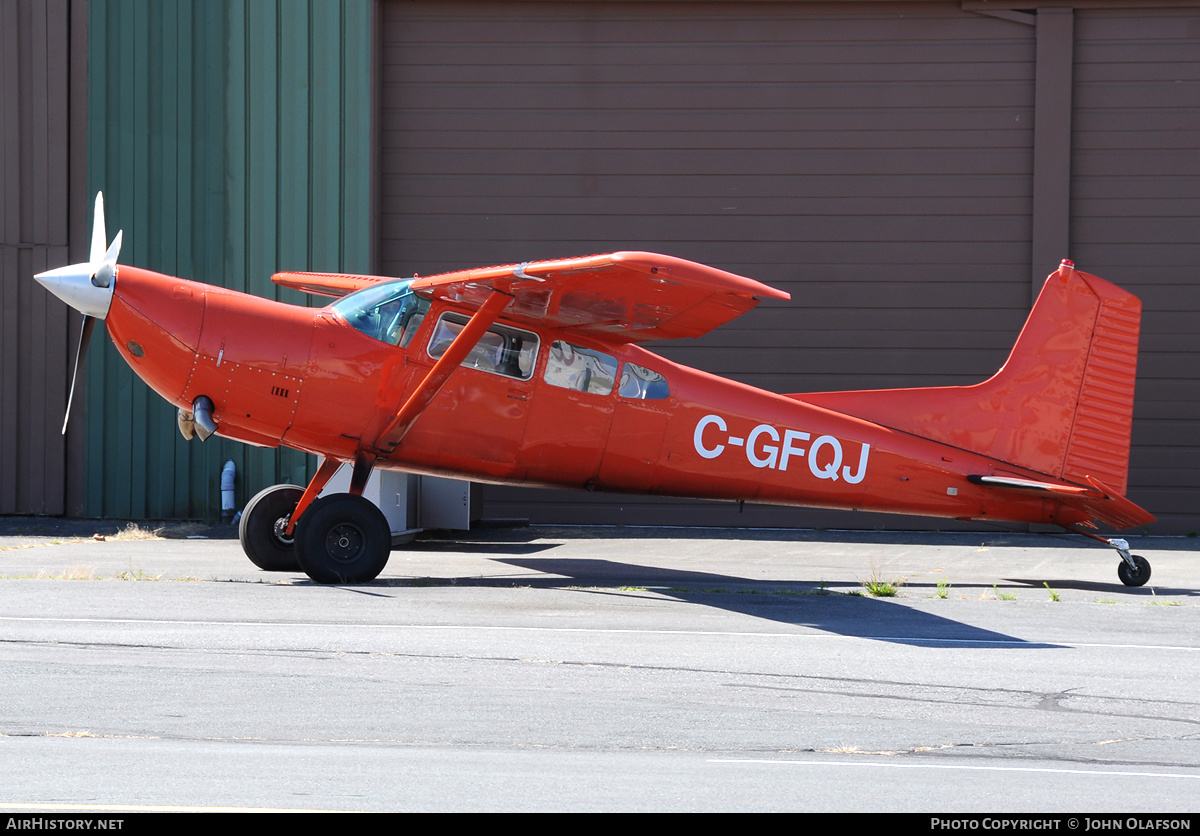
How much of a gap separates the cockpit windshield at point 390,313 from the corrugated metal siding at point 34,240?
26.5 feet

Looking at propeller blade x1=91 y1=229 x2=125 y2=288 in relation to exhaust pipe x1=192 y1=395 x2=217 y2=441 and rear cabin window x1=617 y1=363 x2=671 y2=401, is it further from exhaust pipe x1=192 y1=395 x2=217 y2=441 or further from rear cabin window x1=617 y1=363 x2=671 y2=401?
rear cabin window x1=617 y1=363 x2=671 y2=401

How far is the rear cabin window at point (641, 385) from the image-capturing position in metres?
9.95

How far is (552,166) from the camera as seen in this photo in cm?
1591

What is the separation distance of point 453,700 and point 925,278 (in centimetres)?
1194

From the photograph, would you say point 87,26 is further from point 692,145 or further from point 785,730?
point 785,730

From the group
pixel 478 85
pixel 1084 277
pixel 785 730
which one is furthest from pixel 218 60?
pixel 785 730

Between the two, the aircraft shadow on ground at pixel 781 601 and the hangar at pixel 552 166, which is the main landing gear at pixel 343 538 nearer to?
the aircraft shadow on ground at pixel 781 601

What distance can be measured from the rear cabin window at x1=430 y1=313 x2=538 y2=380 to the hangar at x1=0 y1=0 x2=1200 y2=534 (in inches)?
242

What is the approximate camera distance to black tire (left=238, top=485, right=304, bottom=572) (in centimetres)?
971

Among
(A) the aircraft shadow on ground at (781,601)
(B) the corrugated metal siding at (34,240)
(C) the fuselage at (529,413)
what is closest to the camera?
(A) the aircraft shadow on ground at (781,601)

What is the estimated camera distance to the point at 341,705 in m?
5.14

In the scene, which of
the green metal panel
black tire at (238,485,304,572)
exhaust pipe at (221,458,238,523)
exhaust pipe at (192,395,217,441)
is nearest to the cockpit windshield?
exhaust pipe at (192,395,217,441)

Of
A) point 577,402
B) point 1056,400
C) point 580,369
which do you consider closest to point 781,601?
point 577,402

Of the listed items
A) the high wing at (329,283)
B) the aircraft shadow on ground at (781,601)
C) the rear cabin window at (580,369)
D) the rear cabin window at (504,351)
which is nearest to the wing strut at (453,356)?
the rear cabin window at (504,351)
